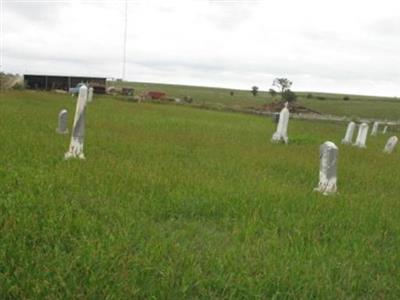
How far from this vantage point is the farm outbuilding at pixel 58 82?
57.1 meters

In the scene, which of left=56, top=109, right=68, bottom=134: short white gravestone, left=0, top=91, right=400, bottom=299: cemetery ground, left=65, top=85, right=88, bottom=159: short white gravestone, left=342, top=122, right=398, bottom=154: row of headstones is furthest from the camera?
left=342, top=122, right=398, bottom=154: row of headstones

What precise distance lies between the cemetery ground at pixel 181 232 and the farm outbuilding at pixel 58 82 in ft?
164

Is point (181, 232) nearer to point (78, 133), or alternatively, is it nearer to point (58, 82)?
point (78, 133)

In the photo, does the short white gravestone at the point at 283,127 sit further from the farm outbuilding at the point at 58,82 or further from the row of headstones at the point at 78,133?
the farm outbuilding at the point at 58,82

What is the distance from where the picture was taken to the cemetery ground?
3650 mm

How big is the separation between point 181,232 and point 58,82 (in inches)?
2281

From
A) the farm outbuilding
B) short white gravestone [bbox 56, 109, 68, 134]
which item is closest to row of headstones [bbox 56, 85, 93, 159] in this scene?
short white gravestone [bbox 56, 109, 68, 134]

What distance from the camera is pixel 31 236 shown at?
4133 mm

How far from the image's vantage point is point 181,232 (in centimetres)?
489

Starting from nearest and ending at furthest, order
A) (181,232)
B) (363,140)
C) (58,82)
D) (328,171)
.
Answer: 1. (181,232)
2. (328,171)
3. (363,140)
4. (58,82)

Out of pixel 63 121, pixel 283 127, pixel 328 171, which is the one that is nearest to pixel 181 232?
pixel 328 171

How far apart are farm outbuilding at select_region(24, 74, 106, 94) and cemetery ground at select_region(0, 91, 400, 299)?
50107 mm

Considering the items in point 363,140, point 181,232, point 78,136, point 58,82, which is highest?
point 78,136

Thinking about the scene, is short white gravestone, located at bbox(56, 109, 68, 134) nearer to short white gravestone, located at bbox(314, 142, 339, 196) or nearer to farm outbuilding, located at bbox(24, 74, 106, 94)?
short white gravestone, located at bbox(314, 142, 339, 196)
